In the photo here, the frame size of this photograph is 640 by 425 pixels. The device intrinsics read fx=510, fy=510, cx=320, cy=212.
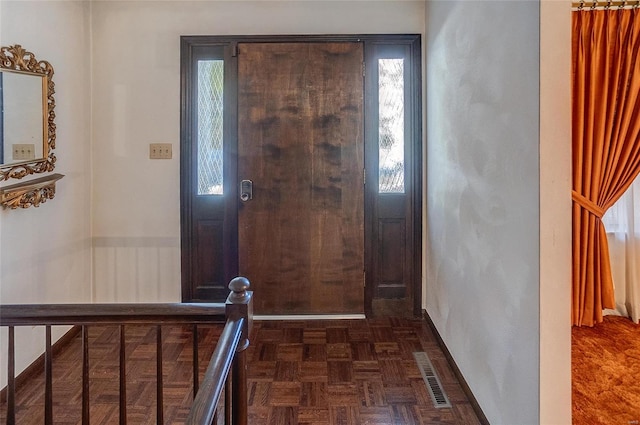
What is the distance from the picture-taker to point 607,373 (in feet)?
8.37

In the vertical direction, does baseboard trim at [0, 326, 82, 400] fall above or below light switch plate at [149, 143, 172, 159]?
below

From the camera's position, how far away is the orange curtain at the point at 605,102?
2885mm

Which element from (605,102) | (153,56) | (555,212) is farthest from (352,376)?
(153,56)

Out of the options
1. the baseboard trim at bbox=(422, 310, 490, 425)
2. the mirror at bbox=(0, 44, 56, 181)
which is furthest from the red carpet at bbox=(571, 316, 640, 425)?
the mirror at bbox=(0, 44, 56, 181)

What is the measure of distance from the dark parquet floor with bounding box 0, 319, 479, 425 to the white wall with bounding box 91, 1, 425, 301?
1.01m

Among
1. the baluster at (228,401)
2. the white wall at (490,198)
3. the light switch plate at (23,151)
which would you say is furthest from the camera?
the light switch plate at (23,151)

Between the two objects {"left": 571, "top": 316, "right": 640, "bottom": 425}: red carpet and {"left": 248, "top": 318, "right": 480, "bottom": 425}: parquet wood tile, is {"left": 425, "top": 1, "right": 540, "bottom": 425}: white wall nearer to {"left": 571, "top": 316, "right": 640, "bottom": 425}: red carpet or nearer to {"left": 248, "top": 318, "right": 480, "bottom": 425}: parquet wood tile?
{"left": 248, "top": 318, "right": 480, "bottom": 425}: parquet wood tile

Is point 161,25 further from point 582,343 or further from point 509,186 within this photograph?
point 582,343

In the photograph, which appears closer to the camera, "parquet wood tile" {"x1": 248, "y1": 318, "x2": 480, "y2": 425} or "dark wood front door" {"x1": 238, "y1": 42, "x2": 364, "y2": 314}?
"parquet wood tile" {"x1": 248, "y1": 318, "x2": 480, "y2": 425}

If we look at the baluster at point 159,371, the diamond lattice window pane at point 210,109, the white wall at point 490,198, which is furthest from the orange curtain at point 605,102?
the baluster at point 159,371

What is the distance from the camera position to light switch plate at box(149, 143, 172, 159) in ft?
11.5

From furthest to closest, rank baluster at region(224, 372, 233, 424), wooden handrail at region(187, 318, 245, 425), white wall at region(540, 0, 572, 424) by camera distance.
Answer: white wall at region(540, 0, 572, 424), baluster at region(224, 372, 233, 424), wooden handrail at region(187, 318, 245, 425)

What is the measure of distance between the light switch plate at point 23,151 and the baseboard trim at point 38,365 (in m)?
1.00

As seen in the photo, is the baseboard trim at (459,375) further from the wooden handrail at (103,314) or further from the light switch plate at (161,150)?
the light switch plate at (161,150)
